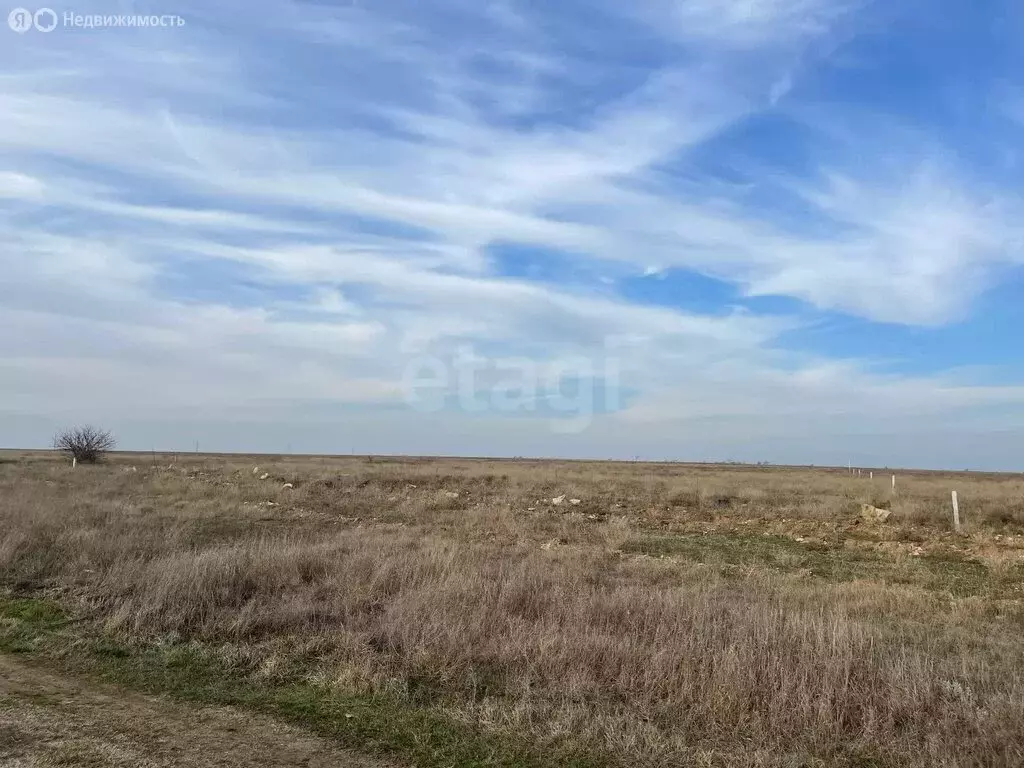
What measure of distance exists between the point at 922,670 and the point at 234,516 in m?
18.8

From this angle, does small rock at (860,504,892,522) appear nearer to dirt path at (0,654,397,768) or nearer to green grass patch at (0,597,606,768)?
green grass patch at (0,597,606,768)

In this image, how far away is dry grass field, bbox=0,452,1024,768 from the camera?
A: 530cm

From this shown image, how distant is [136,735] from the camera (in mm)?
5020

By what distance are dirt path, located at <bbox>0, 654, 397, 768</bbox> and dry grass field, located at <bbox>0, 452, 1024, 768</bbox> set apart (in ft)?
0.82

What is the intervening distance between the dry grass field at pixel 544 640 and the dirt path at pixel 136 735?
0.25 meters

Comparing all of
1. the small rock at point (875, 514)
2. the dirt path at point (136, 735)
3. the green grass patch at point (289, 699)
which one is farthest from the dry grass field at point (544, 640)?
the small rock at point (875, 514)

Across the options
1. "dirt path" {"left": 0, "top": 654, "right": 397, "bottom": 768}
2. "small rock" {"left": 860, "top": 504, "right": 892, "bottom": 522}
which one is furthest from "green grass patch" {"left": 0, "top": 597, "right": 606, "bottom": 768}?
"small rock" {"left": 860, "top": 504, "right": 892, "bottom": 522}

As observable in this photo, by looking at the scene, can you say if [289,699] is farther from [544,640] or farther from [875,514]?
[875,514]

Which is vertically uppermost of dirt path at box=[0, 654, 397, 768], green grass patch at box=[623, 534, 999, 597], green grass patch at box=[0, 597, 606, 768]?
dirt path at box=[0, 654, 397, 768]

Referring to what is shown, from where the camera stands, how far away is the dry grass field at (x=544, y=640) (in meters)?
5.30

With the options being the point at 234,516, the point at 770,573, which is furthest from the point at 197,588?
the point at 234,516

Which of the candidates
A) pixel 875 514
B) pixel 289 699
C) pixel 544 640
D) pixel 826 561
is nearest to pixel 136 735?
pixel 289 699

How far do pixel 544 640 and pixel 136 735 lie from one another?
11.9 feet

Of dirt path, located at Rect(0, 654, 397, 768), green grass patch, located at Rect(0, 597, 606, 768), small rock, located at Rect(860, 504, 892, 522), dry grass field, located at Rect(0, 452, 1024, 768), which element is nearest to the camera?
dirt path, located at Rect(0, 654, 397, 768)
